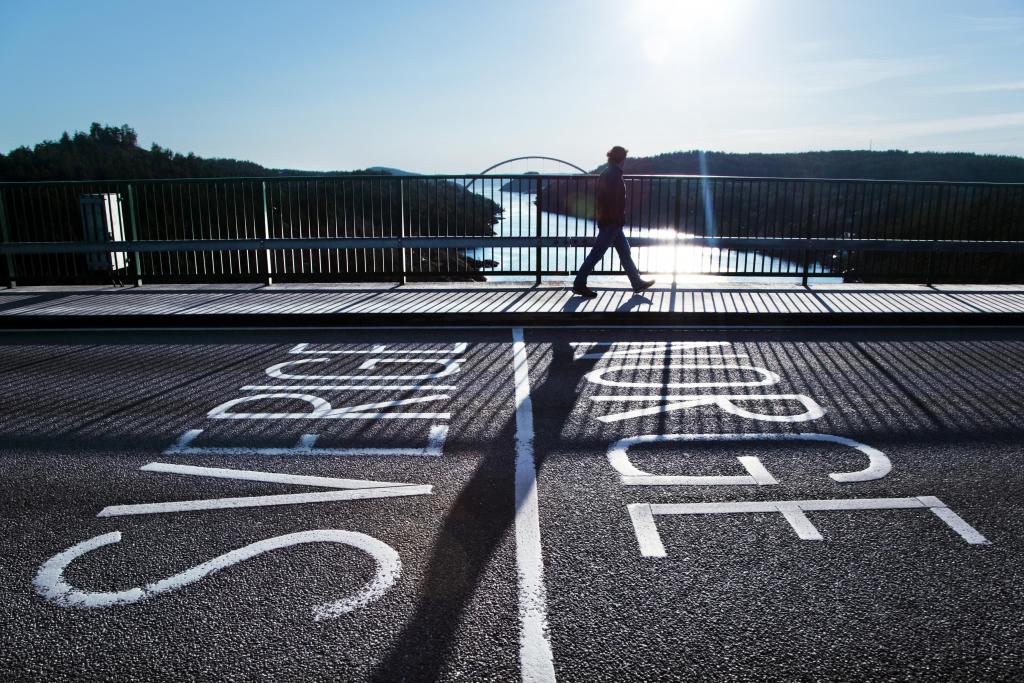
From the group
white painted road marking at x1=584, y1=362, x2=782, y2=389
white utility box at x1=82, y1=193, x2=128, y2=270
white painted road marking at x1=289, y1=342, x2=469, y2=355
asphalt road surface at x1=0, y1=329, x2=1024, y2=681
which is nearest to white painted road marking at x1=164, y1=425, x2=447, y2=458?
asphalt road surface at x1=0, y1=329, x2=1024, y2=681

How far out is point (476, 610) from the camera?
9.84 feet

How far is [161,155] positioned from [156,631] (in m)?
61.9

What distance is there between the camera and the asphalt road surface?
2.77 meters

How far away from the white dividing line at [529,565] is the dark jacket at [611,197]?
5.57m

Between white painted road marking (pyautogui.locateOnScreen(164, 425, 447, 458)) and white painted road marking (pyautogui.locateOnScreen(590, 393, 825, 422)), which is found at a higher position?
white painted road marking (pyautogui.locateOnScreen(590, 393, 825, 422))

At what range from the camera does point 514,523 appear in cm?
380

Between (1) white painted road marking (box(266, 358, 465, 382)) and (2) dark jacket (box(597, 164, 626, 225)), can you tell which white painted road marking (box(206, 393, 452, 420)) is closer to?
(1) white painted road marking (box(266, 358, 465, 382))

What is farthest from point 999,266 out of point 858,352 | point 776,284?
point 858,352

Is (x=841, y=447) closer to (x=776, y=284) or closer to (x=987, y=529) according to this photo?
(x=987, y=529)

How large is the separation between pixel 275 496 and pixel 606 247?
7522 mm

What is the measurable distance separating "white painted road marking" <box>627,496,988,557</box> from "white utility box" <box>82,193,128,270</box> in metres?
11.0

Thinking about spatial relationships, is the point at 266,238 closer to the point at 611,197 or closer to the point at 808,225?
the point at 611,197

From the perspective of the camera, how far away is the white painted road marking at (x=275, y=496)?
13.2 ft

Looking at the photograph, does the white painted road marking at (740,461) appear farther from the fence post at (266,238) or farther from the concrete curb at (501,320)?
the fence post at (266,238)
